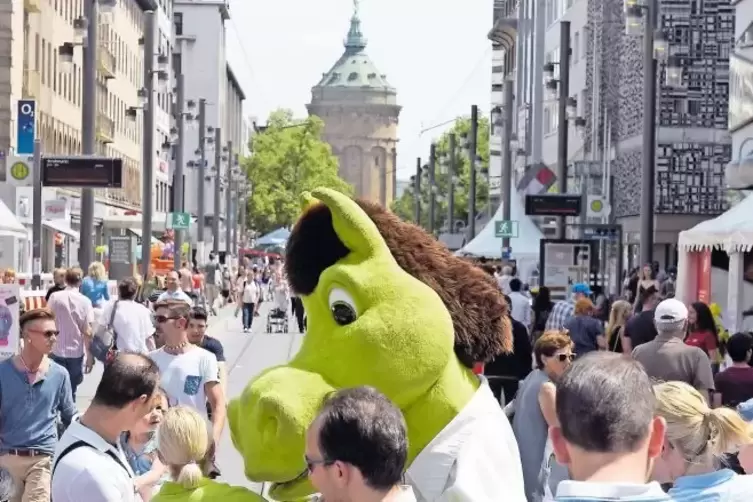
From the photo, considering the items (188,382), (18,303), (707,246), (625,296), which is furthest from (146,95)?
(188,382)

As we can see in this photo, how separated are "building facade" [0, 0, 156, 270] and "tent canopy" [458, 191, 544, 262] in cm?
1128

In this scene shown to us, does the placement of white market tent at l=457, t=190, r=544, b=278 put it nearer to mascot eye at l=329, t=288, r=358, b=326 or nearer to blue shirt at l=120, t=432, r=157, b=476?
blue shirt at l=120, t=432, r=157, b=476

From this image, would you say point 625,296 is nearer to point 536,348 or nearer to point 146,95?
point 146,95

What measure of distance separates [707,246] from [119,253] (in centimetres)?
2514

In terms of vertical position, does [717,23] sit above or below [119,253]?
above

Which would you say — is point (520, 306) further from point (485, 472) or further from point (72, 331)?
point (485, 472)

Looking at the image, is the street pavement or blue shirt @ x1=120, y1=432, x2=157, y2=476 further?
the street pavement

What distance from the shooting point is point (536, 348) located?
11383 millimetres

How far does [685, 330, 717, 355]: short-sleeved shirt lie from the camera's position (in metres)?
17.1

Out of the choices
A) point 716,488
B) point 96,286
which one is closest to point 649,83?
point 96,286

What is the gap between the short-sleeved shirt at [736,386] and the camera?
12.8m

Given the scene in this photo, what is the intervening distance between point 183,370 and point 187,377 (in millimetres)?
56

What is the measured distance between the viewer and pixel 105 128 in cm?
7469

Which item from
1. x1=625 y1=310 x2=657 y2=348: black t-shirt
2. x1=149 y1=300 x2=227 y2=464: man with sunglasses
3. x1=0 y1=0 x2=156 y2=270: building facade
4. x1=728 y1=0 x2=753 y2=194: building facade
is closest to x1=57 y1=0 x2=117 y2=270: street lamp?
x1=0 y1=0 x2=156 y2=270: building facade
